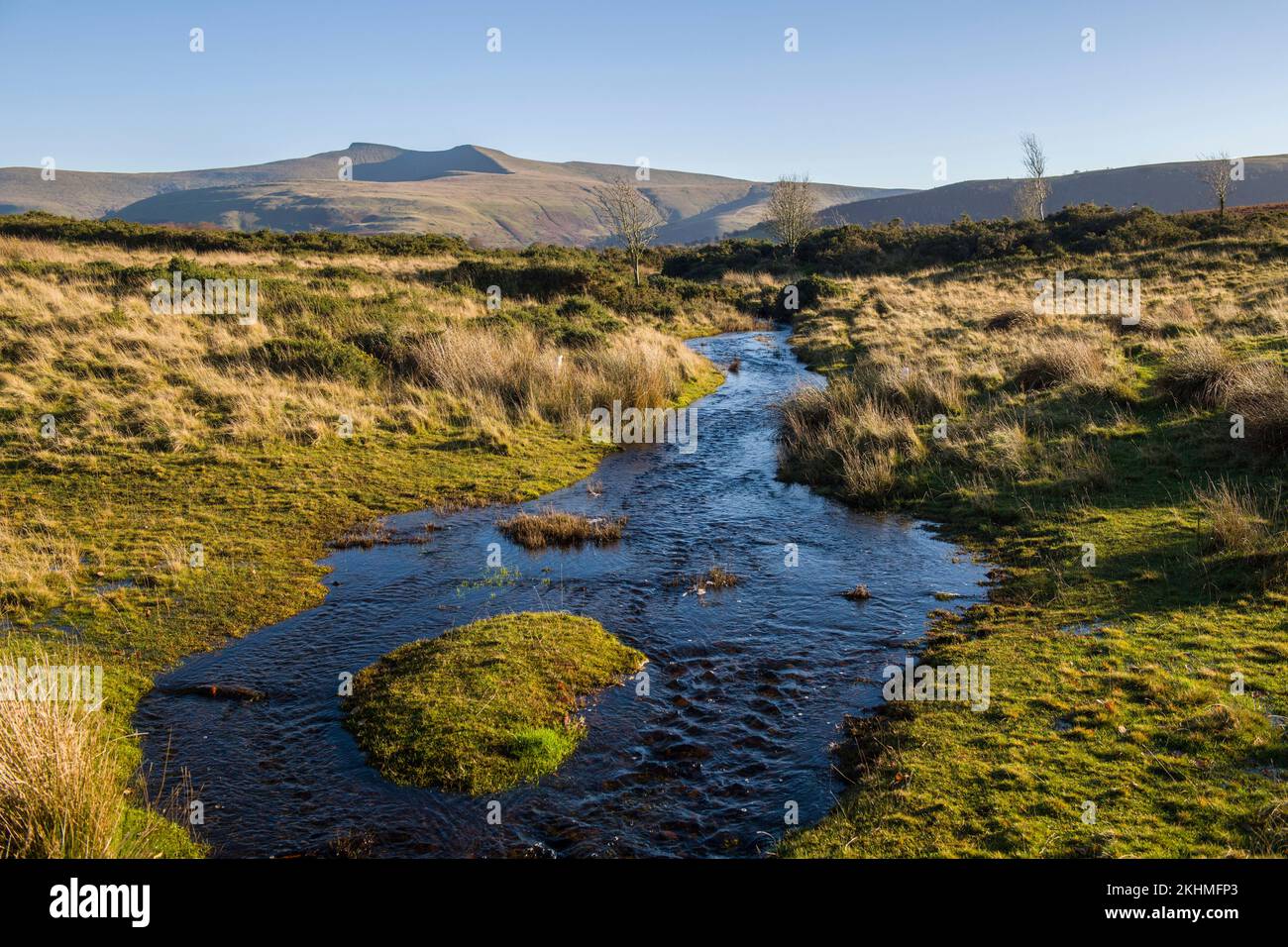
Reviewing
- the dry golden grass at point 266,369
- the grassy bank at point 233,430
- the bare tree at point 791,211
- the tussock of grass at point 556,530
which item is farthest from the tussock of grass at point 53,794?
the bare tree at point 791,211

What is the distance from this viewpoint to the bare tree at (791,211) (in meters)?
59.1

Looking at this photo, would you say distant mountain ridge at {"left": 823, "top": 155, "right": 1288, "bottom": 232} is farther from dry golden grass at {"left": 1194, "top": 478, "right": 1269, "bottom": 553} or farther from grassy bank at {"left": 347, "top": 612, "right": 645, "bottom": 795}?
grassy bank at {"left": 347, "top": 612, "right": 645, "bottom": 795}

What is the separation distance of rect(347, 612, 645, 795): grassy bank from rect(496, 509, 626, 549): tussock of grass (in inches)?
Result: 112

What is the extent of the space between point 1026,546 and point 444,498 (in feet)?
30.0

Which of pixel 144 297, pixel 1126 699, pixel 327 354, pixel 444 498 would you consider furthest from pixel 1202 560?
pixel 144 297

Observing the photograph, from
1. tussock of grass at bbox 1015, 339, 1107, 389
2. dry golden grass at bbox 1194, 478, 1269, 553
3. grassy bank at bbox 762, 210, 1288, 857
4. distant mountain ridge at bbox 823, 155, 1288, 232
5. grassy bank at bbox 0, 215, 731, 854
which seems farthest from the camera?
distant mountain ridge at bbox 823, 155, 1288, 232

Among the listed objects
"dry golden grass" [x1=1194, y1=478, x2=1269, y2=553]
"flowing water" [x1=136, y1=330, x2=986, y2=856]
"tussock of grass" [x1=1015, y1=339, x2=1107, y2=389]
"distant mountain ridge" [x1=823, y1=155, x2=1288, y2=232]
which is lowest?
"flowing water" [x1=136, y1=330, x2=986, y2=856]

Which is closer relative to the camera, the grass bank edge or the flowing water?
the grass bank edge

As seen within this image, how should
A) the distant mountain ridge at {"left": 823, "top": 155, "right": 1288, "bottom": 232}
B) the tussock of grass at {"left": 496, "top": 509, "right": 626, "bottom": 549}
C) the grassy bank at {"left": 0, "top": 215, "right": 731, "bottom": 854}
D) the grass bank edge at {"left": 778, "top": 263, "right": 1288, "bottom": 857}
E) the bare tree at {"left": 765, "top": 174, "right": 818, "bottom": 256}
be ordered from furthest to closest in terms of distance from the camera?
the distant mountain ridge at {"left": 823, "top": 155, "right": 1288, "bottom": 232} → the bare tree at {"left": 765, "top": 174, "right": 818, "bottom": 256} → the tussock of grass at {"left": 496, "top": 509, "right": 626, "bottom": 549} → the grassy bank at {"left": 0, "top": 215, "right": 731, "bottom": 854} → the grass bank edge at {"left": 778, "top": 263, "right": 1288, "bottom": 857}

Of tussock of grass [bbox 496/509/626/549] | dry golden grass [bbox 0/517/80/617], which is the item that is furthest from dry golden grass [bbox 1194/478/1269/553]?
dry golden grass [bbox 0/517/80/617]

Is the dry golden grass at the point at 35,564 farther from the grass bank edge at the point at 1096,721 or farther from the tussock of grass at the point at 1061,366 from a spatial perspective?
the tussock of grass at the point at 1061,366

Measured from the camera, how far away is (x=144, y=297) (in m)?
23.3

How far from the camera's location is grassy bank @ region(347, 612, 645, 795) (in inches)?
251

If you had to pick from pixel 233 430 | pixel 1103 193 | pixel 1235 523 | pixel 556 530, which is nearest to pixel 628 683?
pixel 556 530
